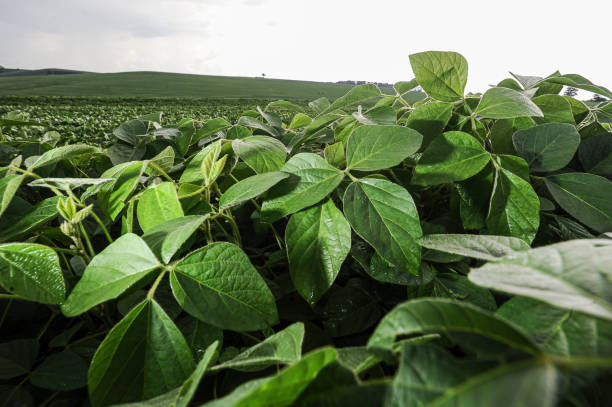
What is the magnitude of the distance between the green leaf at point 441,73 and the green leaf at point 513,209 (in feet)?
0.41

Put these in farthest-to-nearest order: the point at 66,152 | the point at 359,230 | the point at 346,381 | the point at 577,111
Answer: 1. the point at 577,111
2. the point at 66,152
3. the point at 359,230
4. the point at 346,381

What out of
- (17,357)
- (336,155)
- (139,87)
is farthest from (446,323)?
(139,87)

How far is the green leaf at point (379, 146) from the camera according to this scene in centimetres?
30

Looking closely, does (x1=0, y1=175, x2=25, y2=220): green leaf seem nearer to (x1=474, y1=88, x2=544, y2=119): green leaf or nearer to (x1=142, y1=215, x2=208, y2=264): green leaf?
(x1=142, y1=215, x2=208, y2=264): green leaf

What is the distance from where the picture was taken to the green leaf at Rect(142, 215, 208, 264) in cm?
25

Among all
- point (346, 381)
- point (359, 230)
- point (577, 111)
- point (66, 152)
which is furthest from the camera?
point (577, 111)

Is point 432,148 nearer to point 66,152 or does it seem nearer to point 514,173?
point 514,173

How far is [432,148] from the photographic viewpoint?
324 millimetres

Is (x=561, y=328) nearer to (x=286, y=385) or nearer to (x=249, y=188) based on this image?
(x=286, y=385)

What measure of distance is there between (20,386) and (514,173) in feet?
1.64

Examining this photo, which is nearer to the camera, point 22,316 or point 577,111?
point 22,316

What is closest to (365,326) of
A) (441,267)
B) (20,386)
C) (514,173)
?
(441,267)

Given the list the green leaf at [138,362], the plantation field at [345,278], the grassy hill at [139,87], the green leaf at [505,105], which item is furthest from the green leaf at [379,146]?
the grassy hill at [139,87]

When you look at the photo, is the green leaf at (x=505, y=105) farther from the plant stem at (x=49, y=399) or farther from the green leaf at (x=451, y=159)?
the plant stem at (x=49, y=399)
